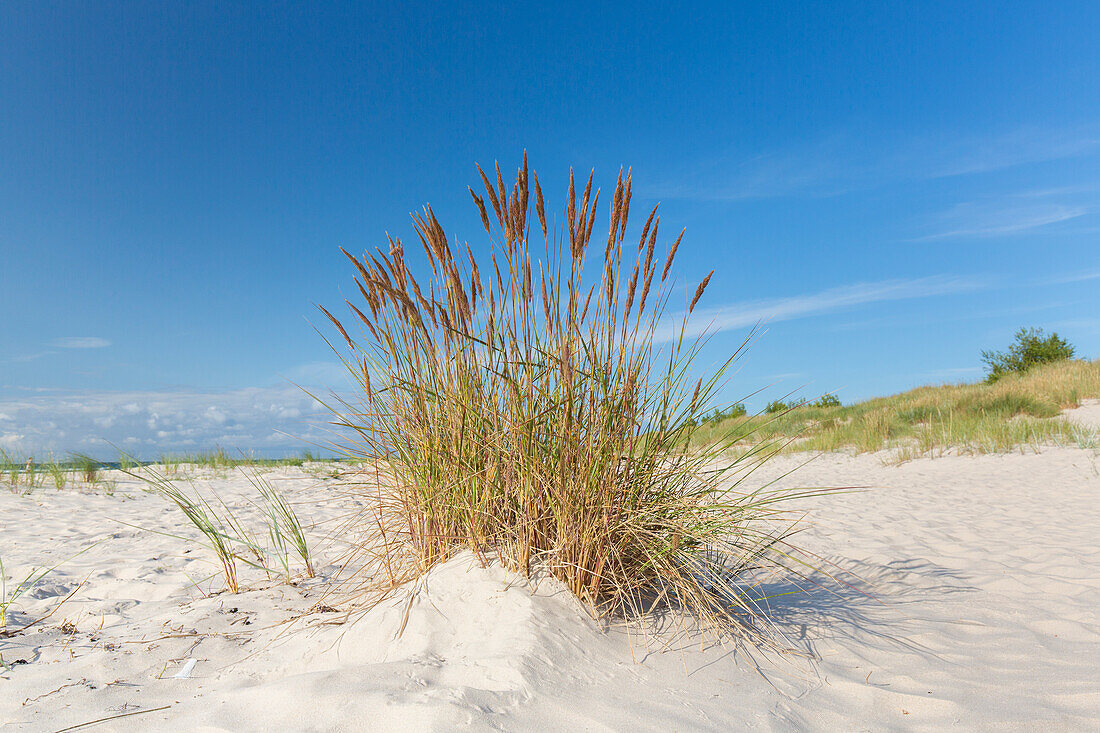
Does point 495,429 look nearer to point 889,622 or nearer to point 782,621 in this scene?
point 782,621

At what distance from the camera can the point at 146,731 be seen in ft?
5.06

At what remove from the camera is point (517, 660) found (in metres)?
1.81

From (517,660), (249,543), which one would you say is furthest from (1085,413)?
(249,543)

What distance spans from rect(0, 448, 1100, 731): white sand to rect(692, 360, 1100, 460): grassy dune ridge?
5428mm

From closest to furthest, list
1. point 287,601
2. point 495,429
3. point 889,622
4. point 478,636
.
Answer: point 478,636, point 495,429, point 889,622, point 287,601

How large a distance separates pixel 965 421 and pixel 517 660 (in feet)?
40.2

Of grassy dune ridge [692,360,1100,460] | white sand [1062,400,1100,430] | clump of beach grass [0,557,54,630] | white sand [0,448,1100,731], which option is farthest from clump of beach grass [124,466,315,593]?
white sand [1062,400,1100,430]

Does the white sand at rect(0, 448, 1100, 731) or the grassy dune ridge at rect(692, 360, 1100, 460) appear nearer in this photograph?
the white sand at rect(0, 448, 1100, 731)

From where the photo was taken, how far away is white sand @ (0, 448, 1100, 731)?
1.63 metres

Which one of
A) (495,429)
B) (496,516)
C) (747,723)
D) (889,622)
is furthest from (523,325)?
(889,622)

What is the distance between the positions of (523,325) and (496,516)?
77 cm

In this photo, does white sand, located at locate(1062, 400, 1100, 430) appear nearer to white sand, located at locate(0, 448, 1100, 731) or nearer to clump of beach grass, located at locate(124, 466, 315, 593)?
white sand, located at locate(0, 448, 1100, 731)

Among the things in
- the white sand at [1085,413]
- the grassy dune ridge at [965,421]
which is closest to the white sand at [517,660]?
the grassy dune ridge at [965,421]

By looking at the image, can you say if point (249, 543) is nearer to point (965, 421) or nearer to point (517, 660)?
point (517, 660)
